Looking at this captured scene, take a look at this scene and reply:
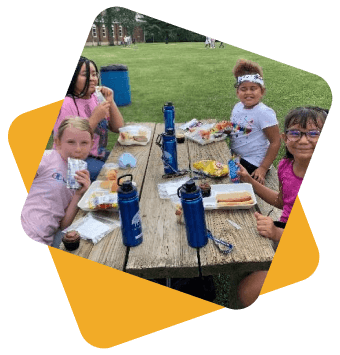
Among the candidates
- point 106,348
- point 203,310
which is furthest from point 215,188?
point 106,348

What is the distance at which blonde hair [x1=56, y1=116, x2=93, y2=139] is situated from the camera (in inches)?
84.8

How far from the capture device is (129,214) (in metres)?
1.66

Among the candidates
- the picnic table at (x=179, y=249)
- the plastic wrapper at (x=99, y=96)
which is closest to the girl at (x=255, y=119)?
the picnic table at (x=179, y=249)

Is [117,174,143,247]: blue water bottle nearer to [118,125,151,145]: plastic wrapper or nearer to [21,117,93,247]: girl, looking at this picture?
[21,117,93,247]: girl

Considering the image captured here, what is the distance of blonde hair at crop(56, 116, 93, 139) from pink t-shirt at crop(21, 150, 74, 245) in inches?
5.0

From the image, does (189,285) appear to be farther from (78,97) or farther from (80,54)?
(80,54)

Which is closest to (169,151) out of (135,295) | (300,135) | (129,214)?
(129,214)

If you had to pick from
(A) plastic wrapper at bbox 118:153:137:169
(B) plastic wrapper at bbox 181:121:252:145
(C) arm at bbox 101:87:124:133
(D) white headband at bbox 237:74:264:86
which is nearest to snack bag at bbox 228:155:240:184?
(B) plastic wrapper at bbox 181:121:252:145

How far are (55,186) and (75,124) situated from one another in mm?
365

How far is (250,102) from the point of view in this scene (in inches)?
80.4

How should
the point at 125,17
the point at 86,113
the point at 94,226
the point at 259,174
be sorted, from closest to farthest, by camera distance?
the point at 94,226 < the point at 259,174 < the point at 86,113 < the point at 125,17

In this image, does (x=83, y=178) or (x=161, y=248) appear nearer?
(x=161, y=248)

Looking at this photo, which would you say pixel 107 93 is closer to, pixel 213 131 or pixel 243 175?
pixel 213 131

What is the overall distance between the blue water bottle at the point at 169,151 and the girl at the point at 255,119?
373mm
